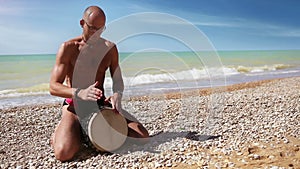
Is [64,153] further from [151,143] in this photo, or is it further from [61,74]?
[151,143]

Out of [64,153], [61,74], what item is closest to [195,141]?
[64,153]

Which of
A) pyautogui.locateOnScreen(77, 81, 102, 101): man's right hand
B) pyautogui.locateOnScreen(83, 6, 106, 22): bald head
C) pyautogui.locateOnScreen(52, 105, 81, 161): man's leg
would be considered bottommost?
pyautogui.locateOnScreen(52, 105, 81, 161): man's leg

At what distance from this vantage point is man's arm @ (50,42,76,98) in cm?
497

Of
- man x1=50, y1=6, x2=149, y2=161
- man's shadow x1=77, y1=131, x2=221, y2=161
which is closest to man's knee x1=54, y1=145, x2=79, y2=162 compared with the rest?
man x1=50, y1=6, x2=149, y2=161

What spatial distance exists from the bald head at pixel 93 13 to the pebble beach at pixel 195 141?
1.93 m

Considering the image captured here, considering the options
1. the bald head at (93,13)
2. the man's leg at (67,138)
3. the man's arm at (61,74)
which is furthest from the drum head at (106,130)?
the bald head at (93,13)

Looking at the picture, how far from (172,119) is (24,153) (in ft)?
9.74

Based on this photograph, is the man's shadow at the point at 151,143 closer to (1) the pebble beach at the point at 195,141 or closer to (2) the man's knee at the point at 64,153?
(1) the pebble beach at the point at 195,141

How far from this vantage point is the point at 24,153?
5645 mm

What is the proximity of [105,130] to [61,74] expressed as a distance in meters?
1.04

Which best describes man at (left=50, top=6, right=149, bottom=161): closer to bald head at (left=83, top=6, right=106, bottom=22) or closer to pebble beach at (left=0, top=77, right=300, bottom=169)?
bald head at (left=83, top=6, right=106, bottom=22)

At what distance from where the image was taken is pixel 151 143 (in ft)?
18.1

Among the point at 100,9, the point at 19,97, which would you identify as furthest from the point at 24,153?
the point at 19,97

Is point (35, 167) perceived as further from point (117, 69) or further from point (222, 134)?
point (222, 134)
